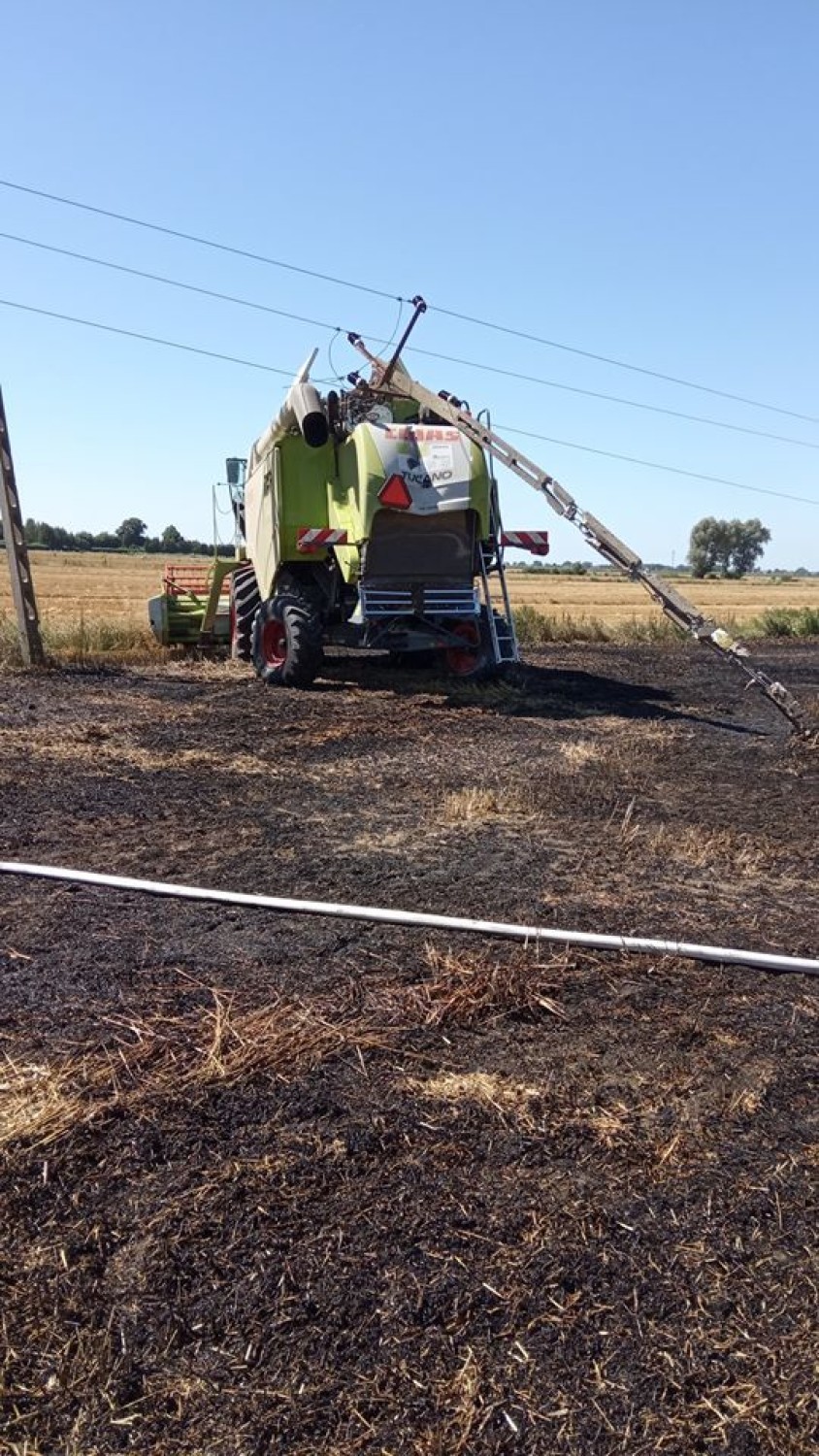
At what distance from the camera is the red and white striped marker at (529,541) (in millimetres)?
11562

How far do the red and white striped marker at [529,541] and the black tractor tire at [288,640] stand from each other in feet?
7.37

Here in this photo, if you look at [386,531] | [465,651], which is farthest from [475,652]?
[386,531]

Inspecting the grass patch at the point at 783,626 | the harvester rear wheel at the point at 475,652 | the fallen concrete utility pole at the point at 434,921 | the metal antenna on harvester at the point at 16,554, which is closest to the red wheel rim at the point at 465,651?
the harvester rear wheel at the point at 475,652

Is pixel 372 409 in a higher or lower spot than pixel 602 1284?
higher

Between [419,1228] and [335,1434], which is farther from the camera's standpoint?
[419,1228]

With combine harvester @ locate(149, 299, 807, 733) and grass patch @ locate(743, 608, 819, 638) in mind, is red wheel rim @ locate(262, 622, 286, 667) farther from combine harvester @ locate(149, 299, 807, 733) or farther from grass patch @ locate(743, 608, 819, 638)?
grass patch @ locate(743, 608, 819, 638)

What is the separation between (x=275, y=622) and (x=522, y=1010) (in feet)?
29.3

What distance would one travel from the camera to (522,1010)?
11.1 ft

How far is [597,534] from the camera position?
10133mm

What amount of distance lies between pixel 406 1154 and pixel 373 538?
8780 millimetres

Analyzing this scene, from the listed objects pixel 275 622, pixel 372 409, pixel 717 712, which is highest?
pixel 372 409

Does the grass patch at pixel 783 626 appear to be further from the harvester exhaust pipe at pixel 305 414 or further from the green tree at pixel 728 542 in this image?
the green tree at pixel 728 542

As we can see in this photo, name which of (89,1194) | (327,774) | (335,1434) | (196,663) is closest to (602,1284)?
(335,1434)

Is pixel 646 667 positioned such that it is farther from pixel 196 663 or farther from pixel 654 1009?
pixel 654 1009
